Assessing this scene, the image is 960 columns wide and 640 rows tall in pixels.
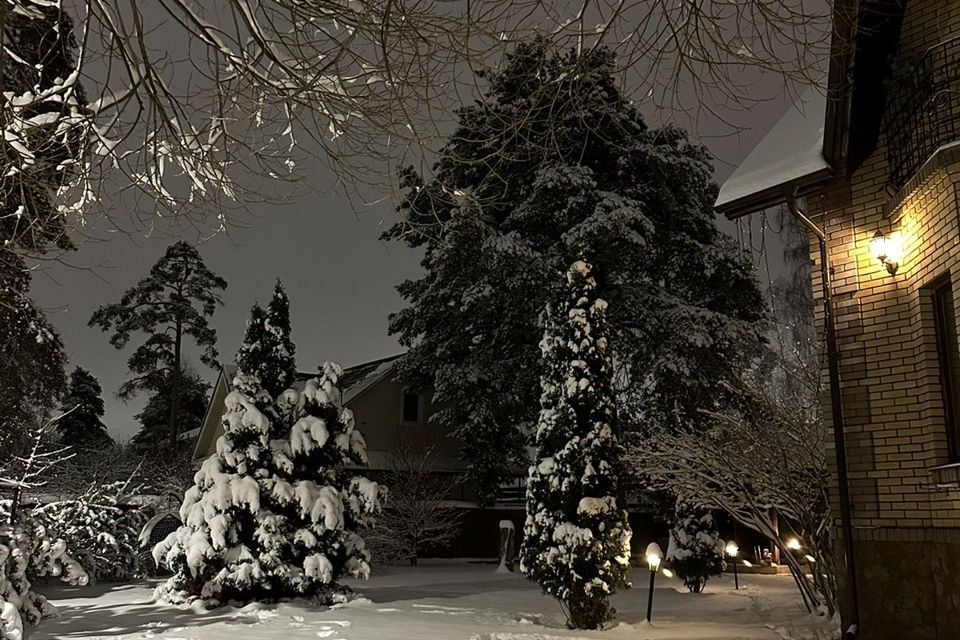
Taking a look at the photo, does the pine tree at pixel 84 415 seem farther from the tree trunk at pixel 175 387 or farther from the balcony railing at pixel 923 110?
the balcony railing at pixel 923 110

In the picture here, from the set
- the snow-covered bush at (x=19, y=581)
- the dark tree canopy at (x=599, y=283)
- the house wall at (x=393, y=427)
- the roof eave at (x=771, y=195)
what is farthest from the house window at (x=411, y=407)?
the roof eave at (x=771, y=195)

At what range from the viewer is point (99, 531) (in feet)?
58.3

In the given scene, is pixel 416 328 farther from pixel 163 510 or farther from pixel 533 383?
pixel 163 510

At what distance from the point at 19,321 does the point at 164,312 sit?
55.2 ft

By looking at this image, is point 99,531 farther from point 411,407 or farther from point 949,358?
point 949,358

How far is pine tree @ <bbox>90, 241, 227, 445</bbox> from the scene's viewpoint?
117 feet

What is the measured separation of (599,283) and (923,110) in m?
14.2

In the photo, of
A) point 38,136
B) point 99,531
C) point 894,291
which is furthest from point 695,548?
point 38,136

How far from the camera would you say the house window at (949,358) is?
7.57m

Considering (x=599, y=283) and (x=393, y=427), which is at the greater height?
(x=599, y=283)

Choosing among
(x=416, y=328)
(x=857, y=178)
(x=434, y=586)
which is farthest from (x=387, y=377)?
(x=857, y=178)

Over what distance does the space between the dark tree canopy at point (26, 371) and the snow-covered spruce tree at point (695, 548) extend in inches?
569

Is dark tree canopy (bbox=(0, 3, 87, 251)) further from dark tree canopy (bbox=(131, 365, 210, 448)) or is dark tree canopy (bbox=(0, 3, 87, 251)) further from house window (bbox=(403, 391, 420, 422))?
dark tree canopy (bbox=(131, 365, 210, 448))

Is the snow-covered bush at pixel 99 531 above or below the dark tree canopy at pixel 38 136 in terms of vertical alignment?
below
